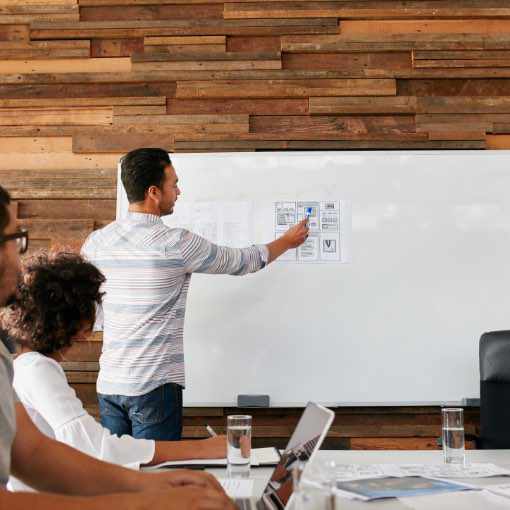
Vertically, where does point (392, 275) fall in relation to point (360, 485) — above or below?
above

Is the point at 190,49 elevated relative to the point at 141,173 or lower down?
elevated

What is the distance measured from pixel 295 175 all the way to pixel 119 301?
114 centimetres

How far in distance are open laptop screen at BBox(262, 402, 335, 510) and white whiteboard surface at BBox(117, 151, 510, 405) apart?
1884mm

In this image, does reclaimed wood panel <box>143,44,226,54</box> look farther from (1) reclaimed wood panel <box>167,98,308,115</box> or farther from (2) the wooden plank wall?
(1) reclaimed wood panel <box>167,98,308,115</box>

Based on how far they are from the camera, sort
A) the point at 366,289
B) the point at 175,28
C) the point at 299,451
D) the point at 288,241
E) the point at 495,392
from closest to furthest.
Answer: the point at 299,451
the point at 495,392
the point at 288,241
the point at 366,289
the point at 175,28

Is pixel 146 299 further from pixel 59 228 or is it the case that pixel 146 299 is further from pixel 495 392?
pixel 495 392

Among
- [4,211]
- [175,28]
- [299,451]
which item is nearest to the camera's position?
[4,211]

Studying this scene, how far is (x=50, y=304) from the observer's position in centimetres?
171

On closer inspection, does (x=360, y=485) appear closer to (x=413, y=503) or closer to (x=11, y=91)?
(x=413, y=503)

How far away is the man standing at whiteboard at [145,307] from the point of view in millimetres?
2525

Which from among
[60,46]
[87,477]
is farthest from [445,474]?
[60,46]

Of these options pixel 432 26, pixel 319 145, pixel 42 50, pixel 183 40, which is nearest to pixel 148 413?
pixel 319 145

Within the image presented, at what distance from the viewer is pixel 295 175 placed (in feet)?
11.0

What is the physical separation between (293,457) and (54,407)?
59 centimetres
